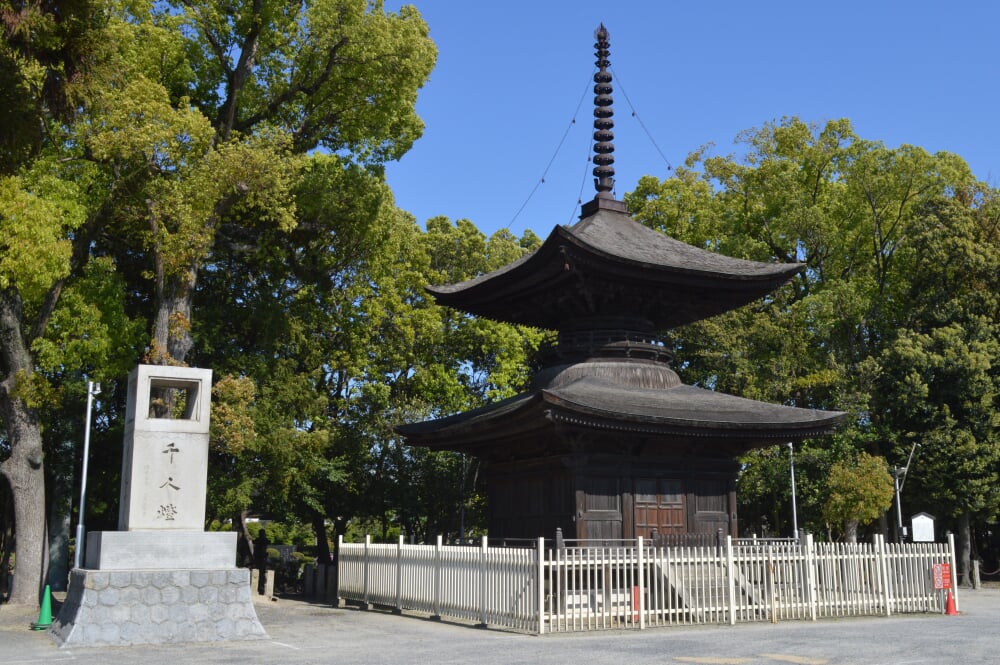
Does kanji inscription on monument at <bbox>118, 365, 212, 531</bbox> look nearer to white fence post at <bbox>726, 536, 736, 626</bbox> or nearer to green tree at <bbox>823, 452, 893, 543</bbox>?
white fence post at <bbox>726, 536, 736, 626</bbox>

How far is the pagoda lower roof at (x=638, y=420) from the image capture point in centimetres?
1827

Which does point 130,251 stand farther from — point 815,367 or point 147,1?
point 815,367

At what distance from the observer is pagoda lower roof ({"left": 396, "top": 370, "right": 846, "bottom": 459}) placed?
719 inches

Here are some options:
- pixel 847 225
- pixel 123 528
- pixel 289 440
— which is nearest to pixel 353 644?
pixel 123 528

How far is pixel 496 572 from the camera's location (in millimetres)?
16391

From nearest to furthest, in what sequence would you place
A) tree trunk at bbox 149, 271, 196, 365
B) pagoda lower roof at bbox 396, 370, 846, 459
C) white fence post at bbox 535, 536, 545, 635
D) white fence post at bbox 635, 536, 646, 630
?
1. white fence post at bbox 535, 536, 545, 635
2. white fence post at bbox 635, 536, 646, 630
3. pagoda lower roof at bbox 396, 370, 846, 459
4. tree trunk at bbox 149, 271, 196, 365

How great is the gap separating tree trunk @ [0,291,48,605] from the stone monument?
8.64 m

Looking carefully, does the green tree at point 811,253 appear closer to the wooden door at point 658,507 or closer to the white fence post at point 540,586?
the wooden door at point 658,507

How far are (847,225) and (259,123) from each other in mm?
28785

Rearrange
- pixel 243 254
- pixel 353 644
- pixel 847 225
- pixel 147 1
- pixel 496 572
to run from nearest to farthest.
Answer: pixel 353 644, pixel 496 572, pixel 147 1, pixel 243 254, pixel 847 225

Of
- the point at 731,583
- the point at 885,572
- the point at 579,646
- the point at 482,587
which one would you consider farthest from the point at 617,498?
the point at 579,646

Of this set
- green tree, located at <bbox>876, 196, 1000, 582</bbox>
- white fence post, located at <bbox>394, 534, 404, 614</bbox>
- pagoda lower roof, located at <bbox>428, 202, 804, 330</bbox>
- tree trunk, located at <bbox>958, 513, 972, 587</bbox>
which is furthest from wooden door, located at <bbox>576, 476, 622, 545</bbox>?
tree trunk, located at <bbox>958, 513, 972, 587</bbox>

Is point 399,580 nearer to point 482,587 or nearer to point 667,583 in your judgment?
point 482,587

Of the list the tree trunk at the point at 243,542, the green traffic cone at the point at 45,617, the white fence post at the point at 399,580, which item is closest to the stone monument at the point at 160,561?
the green traffic cone at the point at 45,617
